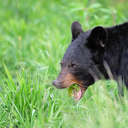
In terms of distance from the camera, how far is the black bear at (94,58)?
455 cm

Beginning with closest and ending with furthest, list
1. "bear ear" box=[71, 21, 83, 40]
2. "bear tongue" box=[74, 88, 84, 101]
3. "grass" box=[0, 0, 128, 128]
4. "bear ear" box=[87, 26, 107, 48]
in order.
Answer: "grass" box=[0, 0, 128, 128] < "bear ear" box=[87, 26, 107, 48] < "bear tongue" box=[74, 88, 84, 101] < "bear ear" box=[71, 21, 83, 40]

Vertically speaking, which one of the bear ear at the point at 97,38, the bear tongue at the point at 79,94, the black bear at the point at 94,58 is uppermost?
the bear ear at the point at 97,38

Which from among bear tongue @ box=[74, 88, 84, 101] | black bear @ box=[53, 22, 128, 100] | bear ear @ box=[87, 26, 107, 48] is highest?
bear ear @ box=[87, 26, 107, 48]

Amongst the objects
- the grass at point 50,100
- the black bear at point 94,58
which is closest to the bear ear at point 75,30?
the black bear at point 94,58

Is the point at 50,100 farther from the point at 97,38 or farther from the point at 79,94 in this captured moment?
the point at 97,38

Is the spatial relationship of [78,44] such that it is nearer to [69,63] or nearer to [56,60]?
[69,63]

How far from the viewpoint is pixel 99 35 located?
178 inches

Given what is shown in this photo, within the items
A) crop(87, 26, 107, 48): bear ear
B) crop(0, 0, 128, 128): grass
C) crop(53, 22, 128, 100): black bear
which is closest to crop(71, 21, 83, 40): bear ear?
crop(53, 22, 128, 100): black bear

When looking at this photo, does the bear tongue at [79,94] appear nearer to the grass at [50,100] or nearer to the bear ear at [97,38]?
the grass at [50,100]

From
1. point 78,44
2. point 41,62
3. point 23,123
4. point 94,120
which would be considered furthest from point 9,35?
point 94,120

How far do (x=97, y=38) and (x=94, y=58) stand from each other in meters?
0.29

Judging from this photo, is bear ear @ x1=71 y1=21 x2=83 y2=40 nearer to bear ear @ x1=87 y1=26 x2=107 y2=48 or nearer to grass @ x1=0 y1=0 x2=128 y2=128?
bear ear @ x1=87 y1=26 x2=107 y2=48

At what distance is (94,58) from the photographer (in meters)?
4.64

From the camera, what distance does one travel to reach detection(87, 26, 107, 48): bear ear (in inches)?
176
